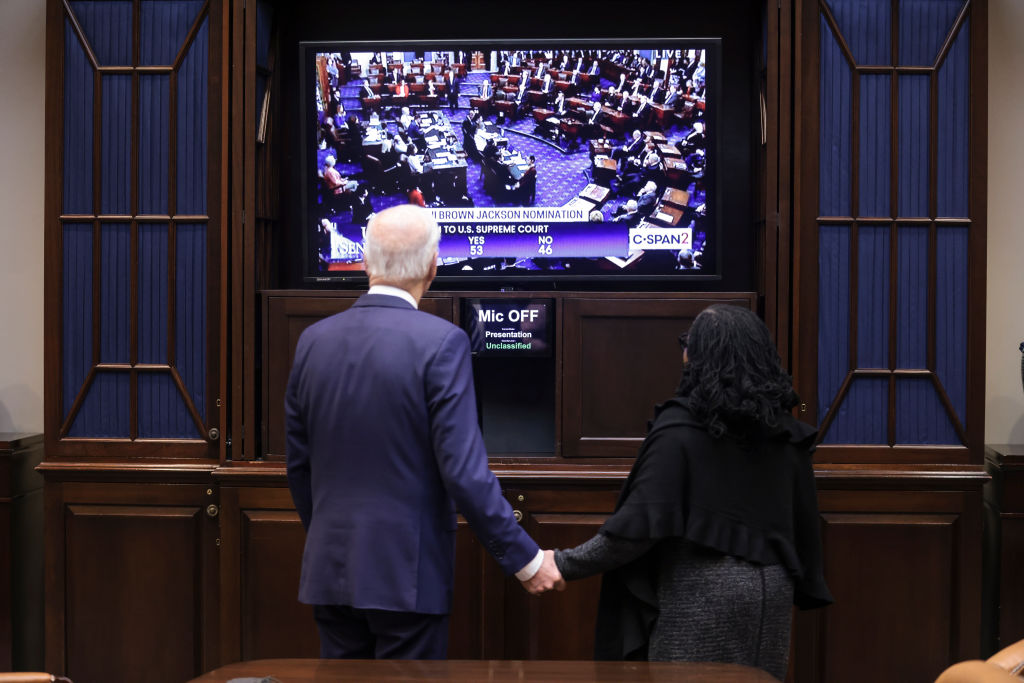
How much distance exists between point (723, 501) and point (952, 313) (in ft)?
5.41

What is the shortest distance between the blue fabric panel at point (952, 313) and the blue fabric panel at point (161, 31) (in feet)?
8.74

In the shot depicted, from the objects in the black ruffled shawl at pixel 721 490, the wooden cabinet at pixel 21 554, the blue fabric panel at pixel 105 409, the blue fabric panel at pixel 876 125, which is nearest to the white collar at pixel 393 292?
A: the black ruffled shawl at pixel 721 490

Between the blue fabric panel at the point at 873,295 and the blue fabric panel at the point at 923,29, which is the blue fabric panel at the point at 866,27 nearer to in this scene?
the blue fabric panel at the point at 923,29

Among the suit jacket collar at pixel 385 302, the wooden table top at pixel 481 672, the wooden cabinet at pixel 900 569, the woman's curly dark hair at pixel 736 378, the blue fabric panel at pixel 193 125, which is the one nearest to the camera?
the wooden table top at pixel 481 672

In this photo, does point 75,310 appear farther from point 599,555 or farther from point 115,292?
point 599,555

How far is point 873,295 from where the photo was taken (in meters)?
3.21

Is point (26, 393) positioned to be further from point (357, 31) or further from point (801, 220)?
point (801, 220)

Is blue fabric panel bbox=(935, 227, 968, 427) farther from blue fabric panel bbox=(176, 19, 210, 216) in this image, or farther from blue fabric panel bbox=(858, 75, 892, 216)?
blue fabric panel bbox=(176, 19, 210, 216)

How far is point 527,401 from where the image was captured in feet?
11.8

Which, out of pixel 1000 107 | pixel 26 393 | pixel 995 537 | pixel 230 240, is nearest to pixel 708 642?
pixel 995 537

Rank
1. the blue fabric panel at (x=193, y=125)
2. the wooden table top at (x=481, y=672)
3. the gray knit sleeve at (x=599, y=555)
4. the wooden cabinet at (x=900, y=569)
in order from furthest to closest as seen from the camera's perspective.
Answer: the blue fabric panel at (x=193, y=125), the wooden cabinet at (x=900, y=569), the gray knit sleeve at (x=599, y=555), the wooden table top at (x=481, y=672)

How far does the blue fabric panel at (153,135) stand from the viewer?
329 cm

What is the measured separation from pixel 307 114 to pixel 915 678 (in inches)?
112

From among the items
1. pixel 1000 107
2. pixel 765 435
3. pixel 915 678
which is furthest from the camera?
pixel 1000 107
